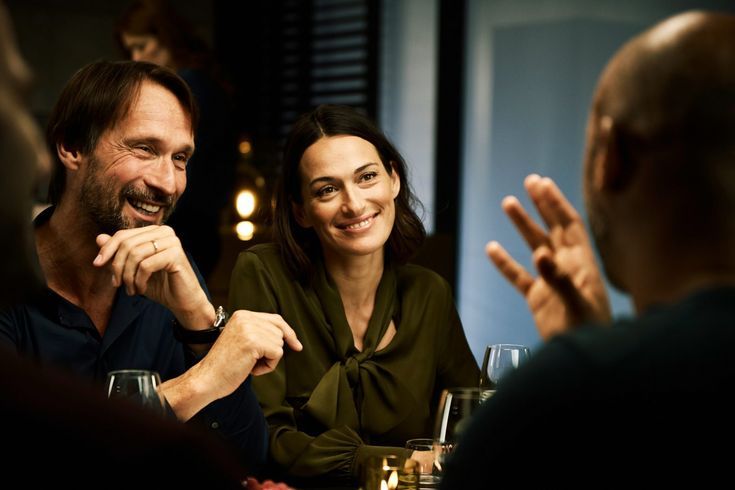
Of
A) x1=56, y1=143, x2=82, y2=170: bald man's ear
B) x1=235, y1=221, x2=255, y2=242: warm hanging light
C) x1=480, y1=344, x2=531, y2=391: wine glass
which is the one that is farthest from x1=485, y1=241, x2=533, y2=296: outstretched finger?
x1=235, y1=221, x2=255, y2=242: warm hanging light

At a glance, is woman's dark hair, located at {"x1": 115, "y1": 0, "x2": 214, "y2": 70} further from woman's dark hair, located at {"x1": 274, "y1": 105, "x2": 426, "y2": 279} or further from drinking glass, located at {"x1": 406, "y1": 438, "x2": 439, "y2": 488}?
drinking glass, located at {"x1": 406, "y1": 438, "x2": 439, "y2": 488}

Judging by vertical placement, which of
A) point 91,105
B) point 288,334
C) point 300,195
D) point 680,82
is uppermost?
point 91,105

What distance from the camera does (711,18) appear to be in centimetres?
97

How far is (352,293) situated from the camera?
2590mm

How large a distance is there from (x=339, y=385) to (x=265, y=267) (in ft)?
1.17

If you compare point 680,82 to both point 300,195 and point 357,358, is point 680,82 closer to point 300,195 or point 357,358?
point 357,358

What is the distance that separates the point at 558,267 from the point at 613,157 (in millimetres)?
328

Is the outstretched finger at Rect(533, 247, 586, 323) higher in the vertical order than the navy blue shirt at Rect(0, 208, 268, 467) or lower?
higher

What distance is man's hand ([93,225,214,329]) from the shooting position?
1.91 meters

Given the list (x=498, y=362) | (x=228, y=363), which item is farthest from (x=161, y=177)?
(x=498, y=362)

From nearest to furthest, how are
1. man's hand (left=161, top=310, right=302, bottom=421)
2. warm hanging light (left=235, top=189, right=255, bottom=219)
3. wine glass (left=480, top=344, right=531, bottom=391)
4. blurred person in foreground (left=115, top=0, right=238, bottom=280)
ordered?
wine glass (left=480, top=344, right=531, bottom=391) < man's hand (left=161, top=310, right=302, bottom=421) < blurred person in foreground (left=115, top=0, right=238, bottom=280) < warm hanging light (left=235, top=189, right=255, bottom=219)

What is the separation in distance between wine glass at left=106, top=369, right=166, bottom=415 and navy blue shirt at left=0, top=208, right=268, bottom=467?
0.61 meters

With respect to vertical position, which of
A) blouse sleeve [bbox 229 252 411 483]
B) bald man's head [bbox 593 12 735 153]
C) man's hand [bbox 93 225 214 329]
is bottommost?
blouse sleeve [bbox 229 252 411 483]

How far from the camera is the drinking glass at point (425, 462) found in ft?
5.11
